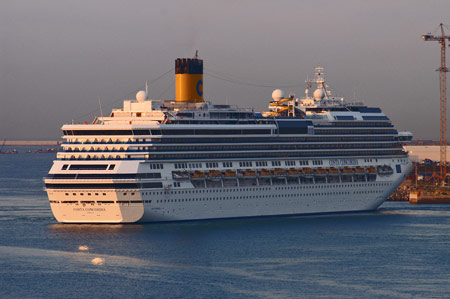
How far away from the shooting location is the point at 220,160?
77.9 m

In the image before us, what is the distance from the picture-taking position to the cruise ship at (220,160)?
7181 centimetres

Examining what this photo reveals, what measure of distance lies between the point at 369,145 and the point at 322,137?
5516mm

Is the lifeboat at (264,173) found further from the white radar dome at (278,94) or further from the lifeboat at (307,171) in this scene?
the white radar dome at (278,94)

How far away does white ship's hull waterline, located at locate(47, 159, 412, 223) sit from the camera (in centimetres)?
7138

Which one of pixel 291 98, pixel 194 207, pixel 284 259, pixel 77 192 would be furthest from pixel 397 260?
pixel 291 98

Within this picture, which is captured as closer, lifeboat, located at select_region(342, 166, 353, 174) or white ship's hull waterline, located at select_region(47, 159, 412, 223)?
white ship's hull waterline, located at select_region(47, 159, 412, 223)

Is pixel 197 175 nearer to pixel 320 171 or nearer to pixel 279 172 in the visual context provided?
pixel 279 172

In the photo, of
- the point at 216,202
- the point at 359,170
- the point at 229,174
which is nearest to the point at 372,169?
the point at 359,170

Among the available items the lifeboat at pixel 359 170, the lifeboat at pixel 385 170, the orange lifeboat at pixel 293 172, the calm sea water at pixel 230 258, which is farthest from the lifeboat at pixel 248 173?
the lifeboat at pixel 385 170

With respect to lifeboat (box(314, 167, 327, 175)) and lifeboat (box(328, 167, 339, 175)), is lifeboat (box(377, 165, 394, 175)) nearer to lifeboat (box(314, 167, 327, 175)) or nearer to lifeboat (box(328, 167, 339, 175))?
lifeboat (box(328, 167, 339, 175))

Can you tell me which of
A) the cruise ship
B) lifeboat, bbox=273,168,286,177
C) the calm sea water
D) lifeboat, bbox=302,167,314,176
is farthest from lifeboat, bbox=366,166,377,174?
lifeboat, bbox=273,168,286,177

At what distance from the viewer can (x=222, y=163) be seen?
77938mm

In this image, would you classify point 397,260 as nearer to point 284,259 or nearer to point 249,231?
point 284,259

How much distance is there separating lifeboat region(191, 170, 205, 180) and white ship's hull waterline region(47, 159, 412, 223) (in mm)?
932
